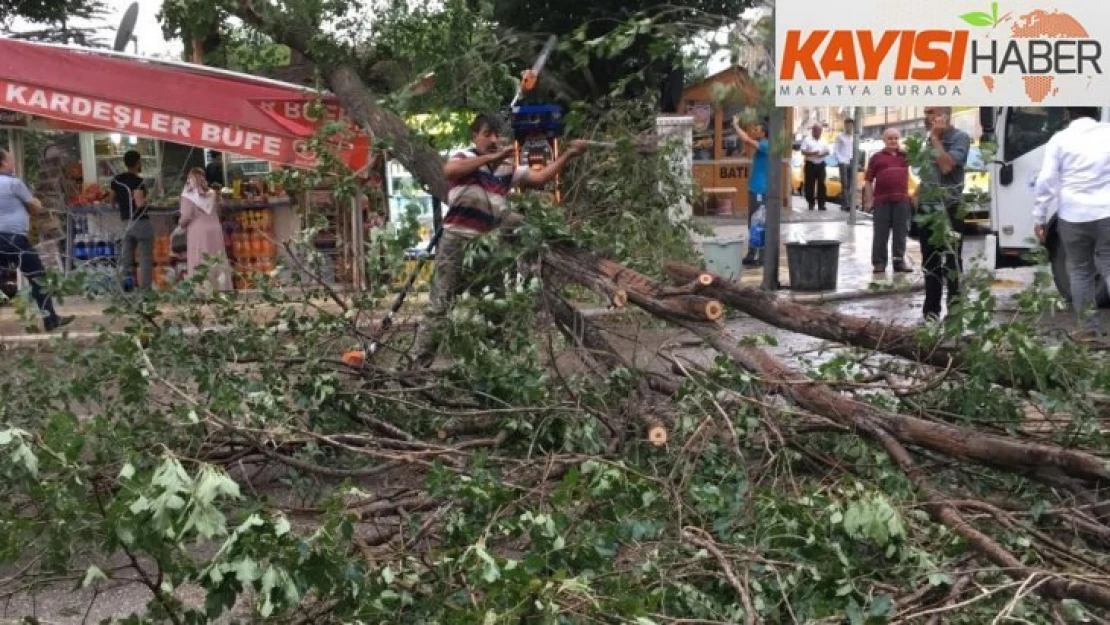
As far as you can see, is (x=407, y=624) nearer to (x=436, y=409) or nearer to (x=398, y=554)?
(x=398, y=554)

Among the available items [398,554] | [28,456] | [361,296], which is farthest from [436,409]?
[28,456]

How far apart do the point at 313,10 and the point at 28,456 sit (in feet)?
23.9

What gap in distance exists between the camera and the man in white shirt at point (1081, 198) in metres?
7.68

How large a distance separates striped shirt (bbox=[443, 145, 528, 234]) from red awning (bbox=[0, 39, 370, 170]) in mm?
3524

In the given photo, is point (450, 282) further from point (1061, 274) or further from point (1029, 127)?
point (1029, 127)

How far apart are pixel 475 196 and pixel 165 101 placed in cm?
508

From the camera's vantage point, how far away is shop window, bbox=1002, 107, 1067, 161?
10406 millimetres

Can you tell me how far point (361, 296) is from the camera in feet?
19.7

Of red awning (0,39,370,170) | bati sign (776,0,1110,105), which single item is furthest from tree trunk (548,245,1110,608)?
red awning (0,39,370,170)

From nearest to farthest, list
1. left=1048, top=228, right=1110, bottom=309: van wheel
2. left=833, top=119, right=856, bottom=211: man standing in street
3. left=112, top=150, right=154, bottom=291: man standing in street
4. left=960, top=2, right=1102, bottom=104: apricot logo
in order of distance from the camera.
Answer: left=960, top=2, right=1102, bottom=104: apricot logo, left=1048, top=228, right=1110, bottom=309: van wheel, left=112, top=150, right=154, bottom=291: man standing in street, left=833, top=119, right=856, bottom=211: man standing in street

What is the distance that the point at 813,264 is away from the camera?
11133 millimetres

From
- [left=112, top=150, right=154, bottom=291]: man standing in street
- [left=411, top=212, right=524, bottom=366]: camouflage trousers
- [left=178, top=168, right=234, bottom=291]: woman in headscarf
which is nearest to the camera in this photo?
[left=411, top=212, right=524, bottom=366]: camouflage trousers

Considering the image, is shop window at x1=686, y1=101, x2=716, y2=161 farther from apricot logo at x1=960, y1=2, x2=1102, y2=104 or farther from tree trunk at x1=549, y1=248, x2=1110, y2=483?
tree trunk at x1=549, y1=248, x2=1110, y2=483

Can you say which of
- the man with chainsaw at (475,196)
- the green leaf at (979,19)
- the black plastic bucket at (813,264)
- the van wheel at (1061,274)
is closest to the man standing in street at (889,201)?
the black plastic bucket at (813,264)
